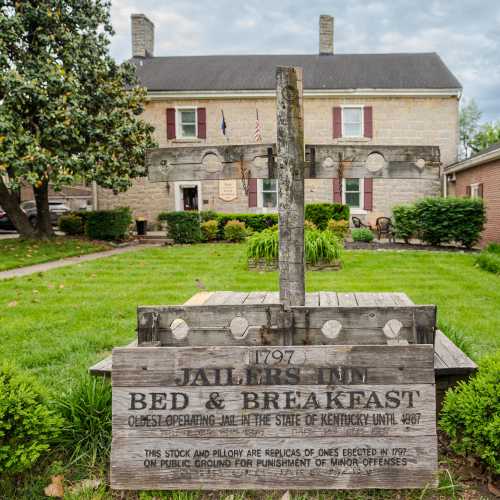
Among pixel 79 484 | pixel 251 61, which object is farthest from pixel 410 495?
pixel 251 61

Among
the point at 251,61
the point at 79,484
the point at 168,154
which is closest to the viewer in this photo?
the point at 79,484

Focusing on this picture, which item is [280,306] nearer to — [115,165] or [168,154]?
[168,154]

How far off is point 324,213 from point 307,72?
814 centimetres

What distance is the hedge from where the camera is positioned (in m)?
15.0

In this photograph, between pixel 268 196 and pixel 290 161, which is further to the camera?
pixel 268 196

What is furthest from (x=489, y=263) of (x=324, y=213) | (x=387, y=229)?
(x=324, y=213)

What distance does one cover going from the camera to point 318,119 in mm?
21094

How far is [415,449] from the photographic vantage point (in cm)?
237

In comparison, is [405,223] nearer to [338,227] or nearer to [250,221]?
[338,227]

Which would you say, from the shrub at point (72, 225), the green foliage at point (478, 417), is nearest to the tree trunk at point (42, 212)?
the shrub at point (72, 225)

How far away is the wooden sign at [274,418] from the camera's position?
2371 millimetres

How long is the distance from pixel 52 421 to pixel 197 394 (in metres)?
0.80

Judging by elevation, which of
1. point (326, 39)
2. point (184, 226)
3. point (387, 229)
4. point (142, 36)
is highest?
point (142, 36)

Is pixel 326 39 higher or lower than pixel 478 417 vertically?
higher
